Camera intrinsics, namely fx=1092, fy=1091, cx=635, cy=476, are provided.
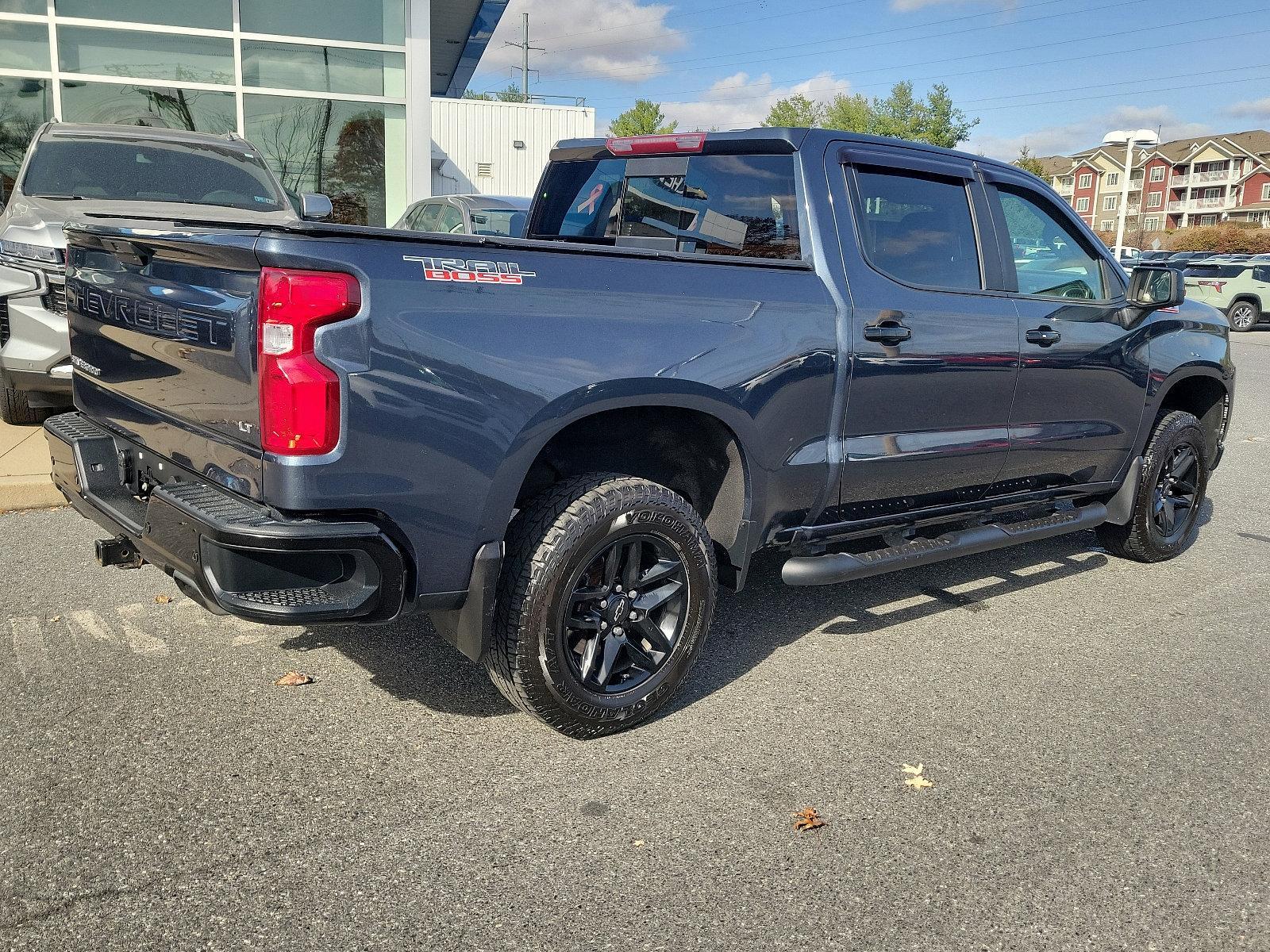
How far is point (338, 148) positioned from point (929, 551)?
513 inches

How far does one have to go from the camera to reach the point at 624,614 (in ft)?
11.5

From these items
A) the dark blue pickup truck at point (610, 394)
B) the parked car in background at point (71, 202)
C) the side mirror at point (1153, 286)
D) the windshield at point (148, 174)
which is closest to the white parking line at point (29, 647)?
the dark blue pickup truck at point (610, 394)

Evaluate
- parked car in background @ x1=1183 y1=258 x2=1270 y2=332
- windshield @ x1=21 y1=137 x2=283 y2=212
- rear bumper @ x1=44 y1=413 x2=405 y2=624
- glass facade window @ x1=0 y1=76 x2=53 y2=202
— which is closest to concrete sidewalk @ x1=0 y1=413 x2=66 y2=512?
windshield @ x1=21 y1=137 x2=283 y2=212

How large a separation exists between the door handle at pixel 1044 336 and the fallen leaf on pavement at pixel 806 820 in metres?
2.40

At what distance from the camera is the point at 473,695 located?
12.5ft

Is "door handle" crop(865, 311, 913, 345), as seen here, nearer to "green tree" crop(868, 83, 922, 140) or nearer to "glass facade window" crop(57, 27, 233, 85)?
"glass facade window" crop(57, 27, 233, 85)

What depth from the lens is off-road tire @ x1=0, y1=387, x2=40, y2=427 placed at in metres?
7.06

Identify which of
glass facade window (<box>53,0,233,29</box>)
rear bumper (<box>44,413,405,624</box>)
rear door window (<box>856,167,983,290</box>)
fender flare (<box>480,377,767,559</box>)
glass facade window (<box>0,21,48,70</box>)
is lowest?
rear bumper (<box>44,413,405,624</box>)

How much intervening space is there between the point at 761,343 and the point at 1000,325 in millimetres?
1367

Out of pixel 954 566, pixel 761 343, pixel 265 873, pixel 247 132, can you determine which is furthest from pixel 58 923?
pixel 247 132

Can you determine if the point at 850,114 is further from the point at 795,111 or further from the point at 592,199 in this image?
the point at 592,199

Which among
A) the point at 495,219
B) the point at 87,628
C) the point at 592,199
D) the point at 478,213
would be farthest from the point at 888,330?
the point at 495,219

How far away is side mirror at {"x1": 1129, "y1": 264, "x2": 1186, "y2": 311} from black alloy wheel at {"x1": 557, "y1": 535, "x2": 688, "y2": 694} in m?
2.87

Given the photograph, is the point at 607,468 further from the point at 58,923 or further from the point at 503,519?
the point at 58,923
